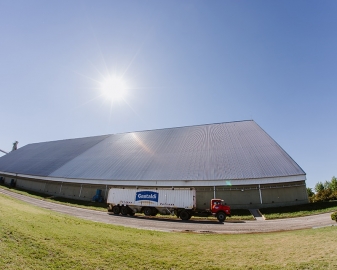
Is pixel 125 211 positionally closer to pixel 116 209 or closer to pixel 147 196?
pixel 116 209

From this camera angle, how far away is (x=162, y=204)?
26906 millimetres

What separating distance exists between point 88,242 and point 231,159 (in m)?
28.1

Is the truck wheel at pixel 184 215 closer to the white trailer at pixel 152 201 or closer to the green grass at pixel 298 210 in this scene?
the white trailer at pixel 152 201

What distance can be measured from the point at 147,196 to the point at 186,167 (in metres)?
9.56

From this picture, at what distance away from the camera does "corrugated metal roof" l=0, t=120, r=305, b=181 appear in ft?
102

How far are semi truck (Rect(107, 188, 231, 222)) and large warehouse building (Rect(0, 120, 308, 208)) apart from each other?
4659 millimetres

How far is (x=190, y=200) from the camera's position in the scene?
25.8m

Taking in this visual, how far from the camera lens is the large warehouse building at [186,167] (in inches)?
1145

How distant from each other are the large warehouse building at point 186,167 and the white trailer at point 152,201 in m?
4.62

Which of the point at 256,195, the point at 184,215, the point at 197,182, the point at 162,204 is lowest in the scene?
the point at 184,215

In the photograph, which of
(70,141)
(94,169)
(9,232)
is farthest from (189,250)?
(70,141)

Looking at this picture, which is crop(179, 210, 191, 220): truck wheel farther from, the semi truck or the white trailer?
the white trailer

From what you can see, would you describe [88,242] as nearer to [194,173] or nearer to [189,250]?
[189,250]

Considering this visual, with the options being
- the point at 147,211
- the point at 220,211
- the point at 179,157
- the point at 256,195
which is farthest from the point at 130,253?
the point at 179,157
